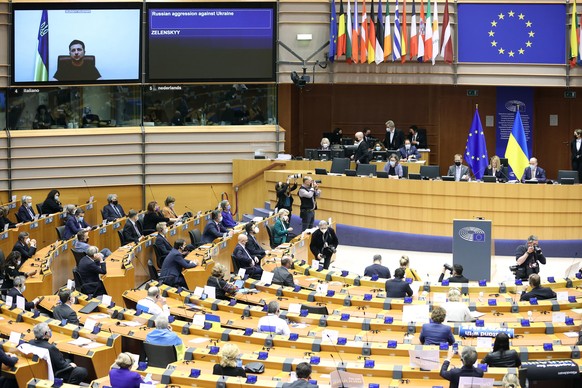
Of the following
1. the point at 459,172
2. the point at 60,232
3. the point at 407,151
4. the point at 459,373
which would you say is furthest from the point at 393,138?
the point at 459,373

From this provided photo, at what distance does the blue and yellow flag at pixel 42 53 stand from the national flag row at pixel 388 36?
7.72 metres

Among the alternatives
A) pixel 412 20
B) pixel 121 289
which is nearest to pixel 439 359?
pixel 121 289

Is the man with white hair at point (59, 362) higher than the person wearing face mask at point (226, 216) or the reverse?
the reverse

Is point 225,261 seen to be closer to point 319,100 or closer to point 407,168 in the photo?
point 407,168

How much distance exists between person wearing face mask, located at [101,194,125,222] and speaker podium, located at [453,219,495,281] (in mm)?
8472

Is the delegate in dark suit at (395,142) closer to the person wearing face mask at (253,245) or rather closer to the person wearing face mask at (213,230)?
the person wearing face mask at (213,230)

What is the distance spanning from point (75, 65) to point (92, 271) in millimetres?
11135

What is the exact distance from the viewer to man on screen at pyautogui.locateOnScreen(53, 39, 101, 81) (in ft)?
90.7

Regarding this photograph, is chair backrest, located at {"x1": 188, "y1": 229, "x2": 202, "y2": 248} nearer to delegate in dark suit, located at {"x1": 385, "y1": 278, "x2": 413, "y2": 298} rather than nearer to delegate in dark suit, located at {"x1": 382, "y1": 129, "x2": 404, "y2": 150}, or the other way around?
delegate in dark suit, located at {"x1": 385, "y1": 278, "x2": 413, "y2": 298}

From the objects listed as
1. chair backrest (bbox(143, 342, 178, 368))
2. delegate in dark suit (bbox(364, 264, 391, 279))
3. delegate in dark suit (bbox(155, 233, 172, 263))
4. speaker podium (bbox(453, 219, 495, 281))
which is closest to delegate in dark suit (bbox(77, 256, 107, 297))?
delegate in dark suit (bbox(155, 233, 172, 263))

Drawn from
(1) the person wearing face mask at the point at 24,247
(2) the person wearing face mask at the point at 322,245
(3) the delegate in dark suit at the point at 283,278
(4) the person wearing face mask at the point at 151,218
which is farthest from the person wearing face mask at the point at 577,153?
(1) the person wearing face mask at the point at 24,247

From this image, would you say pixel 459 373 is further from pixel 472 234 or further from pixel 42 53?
pixel 42 53

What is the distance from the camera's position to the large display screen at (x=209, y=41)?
91.9 feet

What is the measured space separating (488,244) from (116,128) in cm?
1221
